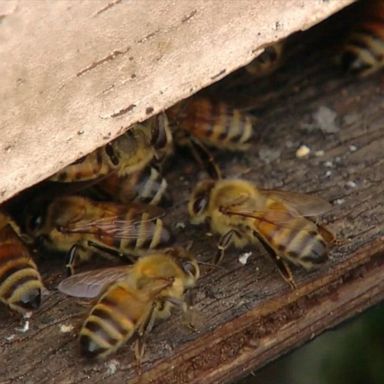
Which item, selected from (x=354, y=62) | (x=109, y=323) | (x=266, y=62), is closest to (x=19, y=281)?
(x=109, y=323)

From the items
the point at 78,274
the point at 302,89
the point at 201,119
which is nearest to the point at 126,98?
the point at 78,274

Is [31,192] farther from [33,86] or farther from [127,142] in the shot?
[33,86]

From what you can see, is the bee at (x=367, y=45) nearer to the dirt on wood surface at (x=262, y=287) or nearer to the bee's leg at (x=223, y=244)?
the dirt on wood surface at (x=262, y=287)

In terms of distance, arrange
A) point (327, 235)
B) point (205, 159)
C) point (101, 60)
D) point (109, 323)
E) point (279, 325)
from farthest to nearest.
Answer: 1. point (205, 159)
2. point (327, 235)
3. point (279, 325)
4. point (109, 323)
5. point (101, 60)

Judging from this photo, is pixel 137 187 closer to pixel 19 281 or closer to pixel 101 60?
pixel 19 281

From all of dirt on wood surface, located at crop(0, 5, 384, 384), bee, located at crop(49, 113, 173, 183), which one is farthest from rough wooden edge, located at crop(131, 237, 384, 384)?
bee, located at crop(49, 113, 173, 183)

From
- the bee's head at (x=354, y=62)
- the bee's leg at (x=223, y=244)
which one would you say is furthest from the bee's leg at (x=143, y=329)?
the bee's head at (x=354, y=62)
